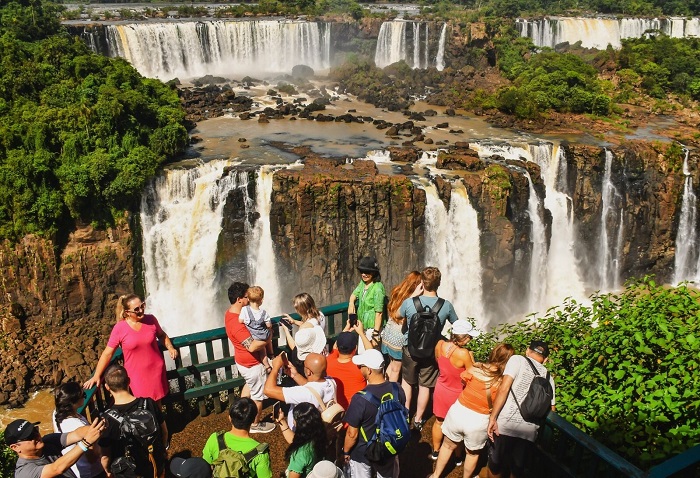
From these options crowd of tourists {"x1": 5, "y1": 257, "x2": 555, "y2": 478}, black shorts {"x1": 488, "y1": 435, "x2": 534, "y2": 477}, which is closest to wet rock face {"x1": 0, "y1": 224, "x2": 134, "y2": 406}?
crowd of tourists {"x1": 5, "y1": 257, "x2": 555, "y2": 478}

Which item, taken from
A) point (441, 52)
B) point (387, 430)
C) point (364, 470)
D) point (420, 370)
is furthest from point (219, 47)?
point (387, 430)

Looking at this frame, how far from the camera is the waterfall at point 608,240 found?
22.1 meters

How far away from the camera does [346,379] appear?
558 cm

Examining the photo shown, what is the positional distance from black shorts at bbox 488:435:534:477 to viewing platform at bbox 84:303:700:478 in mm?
232

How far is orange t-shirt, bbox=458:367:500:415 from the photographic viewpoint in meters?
5.27

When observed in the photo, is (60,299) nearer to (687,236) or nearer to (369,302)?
(369,302)

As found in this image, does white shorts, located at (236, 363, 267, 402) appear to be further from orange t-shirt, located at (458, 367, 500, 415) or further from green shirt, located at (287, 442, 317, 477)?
orange t-shirt, located at (458, 367, 500, 415)

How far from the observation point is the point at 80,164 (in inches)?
711

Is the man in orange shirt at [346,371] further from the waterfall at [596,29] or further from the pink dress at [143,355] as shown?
the waterfall at [596,29]

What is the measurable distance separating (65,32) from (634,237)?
2964 centimetres

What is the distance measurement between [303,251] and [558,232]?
9.78 metres

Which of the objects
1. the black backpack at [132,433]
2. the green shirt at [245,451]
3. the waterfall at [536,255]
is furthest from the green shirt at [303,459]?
the waterfall at [536,255]

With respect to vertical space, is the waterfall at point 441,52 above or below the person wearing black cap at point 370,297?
above

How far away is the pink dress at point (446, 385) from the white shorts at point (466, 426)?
0.93ft
